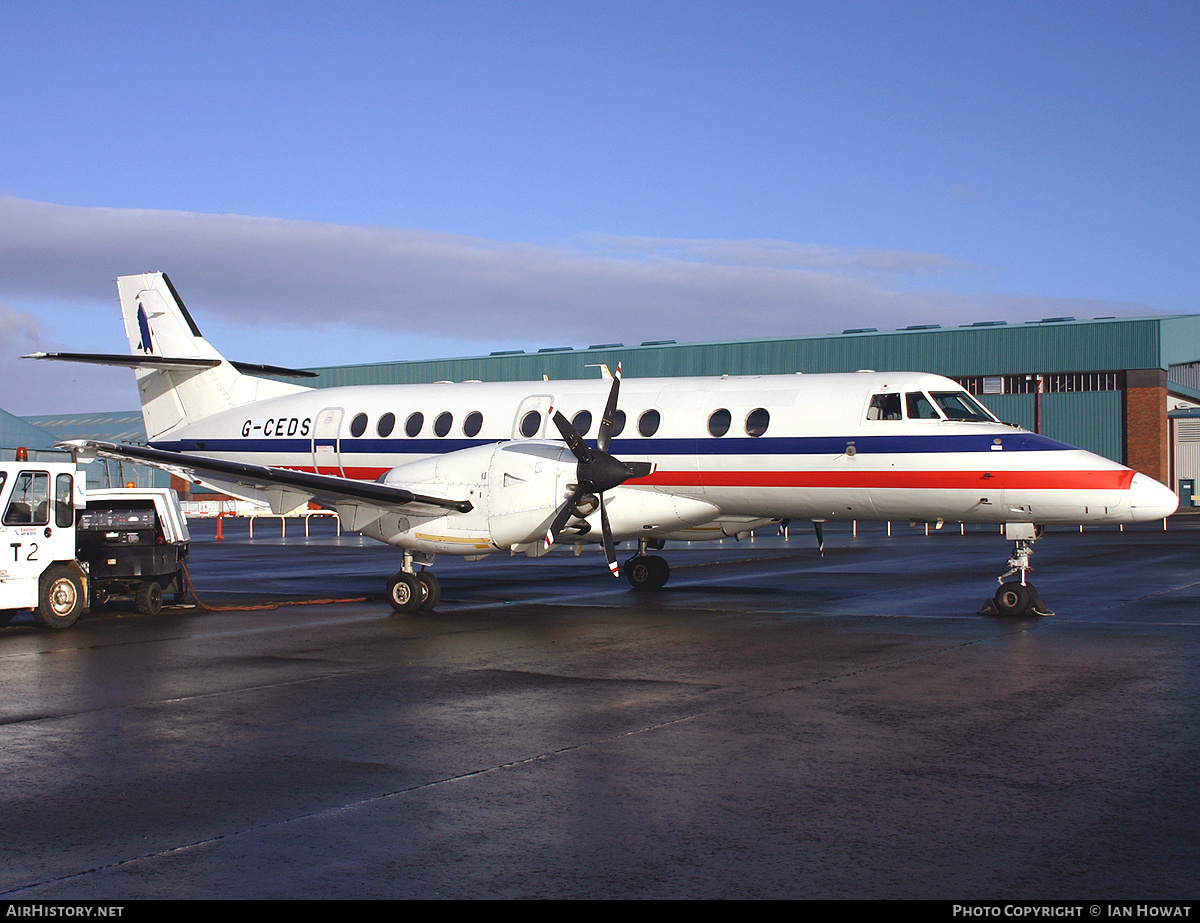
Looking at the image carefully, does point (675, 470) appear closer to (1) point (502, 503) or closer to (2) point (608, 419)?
(2) point (608, 419)

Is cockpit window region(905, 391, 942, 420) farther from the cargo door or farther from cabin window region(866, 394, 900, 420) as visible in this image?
the cargo door

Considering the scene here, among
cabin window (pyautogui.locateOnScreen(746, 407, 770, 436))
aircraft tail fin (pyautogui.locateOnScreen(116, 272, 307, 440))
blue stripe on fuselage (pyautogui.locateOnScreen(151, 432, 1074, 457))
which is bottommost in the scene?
blue stripe on fuselage (pyautogui.locateOnScreen(151, 432, 1074, 457))

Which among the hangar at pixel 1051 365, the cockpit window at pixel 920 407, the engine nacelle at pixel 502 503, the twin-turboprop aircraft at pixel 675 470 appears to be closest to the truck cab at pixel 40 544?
the twin-turboprop aircraft at pixel 675 470

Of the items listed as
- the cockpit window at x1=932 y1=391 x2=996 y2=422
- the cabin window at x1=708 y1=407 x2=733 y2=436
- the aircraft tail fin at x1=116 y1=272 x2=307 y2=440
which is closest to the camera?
the cockpit window at x1=932 y1=391 x2=996 y2=422

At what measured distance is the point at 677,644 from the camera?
13930 millimetres

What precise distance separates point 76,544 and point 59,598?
1364 mm

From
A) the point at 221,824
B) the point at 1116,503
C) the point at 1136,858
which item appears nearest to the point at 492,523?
the point at 1116,503

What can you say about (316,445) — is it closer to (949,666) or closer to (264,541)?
(949,666)

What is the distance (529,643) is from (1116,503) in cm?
833

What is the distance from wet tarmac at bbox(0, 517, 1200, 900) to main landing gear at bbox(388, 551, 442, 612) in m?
0.56

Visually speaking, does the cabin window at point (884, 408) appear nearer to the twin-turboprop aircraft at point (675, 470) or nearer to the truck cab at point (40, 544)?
the twin-turboprop aircraft at point (675, 470)

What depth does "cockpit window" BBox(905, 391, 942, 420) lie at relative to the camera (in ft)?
56.4

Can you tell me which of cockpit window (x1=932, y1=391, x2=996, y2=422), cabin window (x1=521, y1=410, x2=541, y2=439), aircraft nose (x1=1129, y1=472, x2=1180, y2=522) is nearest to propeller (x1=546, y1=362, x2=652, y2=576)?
cabin window (x1=521, y1=410, x2=541, y2=439)

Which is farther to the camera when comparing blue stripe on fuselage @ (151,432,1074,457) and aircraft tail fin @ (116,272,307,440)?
aircraft tail fin @ (116,272,307,440)
